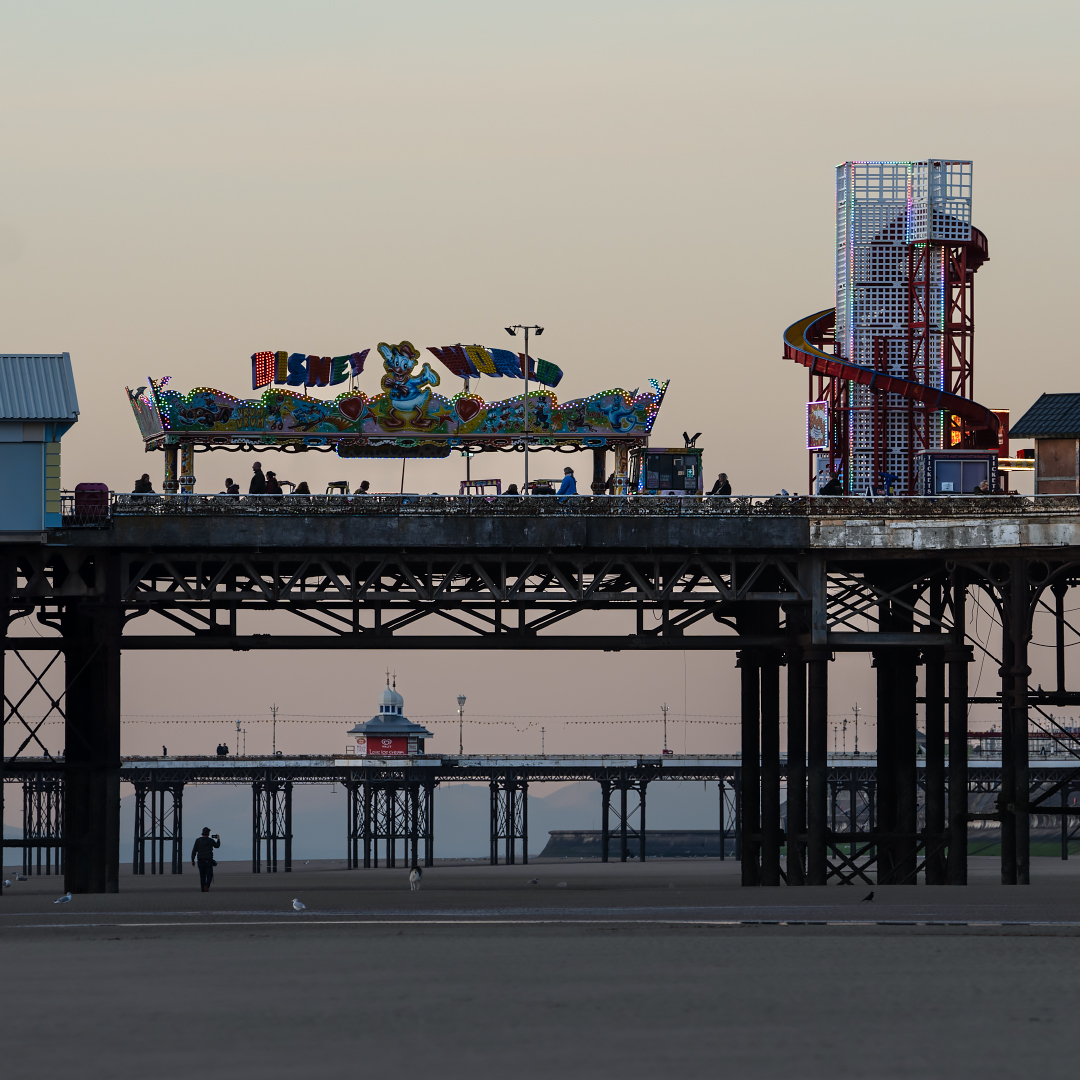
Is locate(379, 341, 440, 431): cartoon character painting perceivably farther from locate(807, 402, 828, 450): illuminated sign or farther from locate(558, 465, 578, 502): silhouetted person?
locate(807, 402, 828, 450): illuminated sign

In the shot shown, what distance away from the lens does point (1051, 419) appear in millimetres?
50000

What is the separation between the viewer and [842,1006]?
17672mm

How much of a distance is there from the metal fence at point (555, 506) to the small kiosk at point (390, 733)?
6317cm

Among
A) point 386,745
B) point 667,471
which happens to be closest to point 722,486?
point 667,471

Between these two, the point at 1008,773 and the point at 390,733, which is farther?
the point at 390,733

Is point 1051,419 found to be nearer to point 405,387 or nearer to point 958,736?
point 958,736

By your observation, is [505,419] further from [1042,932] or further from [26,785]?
[26,785]

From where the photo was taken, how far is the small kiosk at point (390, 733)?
11694 cm

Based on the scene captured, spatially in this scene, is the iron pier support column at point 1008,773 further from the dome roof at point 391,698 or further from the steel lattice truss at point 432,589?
the dome roof at point 391,698

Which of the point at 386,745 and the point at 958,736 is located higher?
the point at 958,736

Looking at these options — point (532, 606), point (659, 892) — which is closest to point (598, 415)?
point (532, 606)

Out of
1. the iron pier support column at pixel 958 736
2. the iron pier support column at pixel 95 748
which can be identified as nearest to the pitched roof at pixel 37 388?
the iron pier support column at pixel 95 748

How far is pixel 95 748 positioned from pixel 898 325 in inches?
1320

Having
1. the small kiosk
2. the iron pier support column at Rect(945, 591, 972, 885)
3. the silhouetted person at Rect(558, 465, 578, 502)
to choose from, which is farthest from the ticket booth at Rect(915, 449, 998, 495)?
the small kiosk
